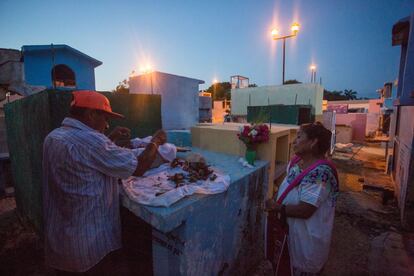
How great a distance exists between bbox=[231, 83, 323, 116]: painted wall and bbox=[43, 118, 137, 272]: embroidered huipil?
12742 millimetres

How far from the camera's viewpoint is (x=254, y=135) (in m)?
3.31

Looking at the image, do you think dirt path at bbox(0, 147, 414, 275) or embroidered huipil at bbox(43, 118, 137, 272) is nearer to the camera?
embroidered huipil at bbox(43, 118, 137, 272)

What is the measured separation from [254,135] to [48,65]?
8.73 m

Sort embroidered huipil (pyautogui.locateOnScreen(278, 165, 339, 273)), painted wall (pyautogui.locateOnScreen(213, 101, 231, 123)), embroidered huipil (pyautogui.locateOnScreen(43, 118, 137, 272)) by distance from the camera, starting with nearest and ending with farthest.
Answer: embroidered huipil (pyautogui.locateOnScreen(43, 118, 137, 272)) < embroidered huipil (pyautogui.locateOnScreen(278, 165, 339, 273)) < painted wall (pyautogui.locateOnScreen(213, 101, 231, 123))

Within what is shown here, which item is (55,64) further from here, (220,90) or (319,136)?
(220,90)

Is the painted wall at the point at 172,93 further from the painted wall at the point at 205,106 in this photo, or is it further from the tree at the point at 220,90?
the tree at the point at 220,90

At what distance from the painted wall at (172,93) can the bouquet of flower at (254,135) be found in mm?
2694

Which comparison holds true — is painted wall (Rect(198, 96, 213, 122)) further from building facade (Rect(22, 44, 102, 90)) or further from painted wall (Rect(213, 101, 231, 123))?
building facade (Rect(22, 44, 102, 90))

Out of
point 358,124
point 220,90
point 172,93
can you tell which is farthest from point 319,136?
point 220,90

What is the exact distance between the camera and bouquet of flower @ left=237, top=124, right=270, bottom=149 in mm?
3318

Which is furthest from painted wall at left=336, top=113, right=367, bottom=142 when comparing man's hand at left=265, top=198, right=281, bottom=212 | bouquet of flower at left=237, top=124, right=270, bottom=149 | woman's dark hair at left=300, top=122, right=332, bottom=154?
man's hand at left=265, top=198, right=281, bottom=212

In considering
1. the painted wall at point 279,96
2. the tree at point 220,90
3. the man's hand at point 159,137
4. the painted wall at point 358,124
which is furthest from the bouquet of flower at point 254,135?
the tree at point 220,90

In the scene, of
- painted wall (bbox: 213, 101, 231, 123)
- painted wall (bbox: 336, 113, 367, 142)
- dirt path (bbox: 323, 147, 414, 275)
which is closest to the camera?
dirt path (bbox: 323, 147, 414, 275)

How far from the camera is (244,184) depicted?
2930 mm
